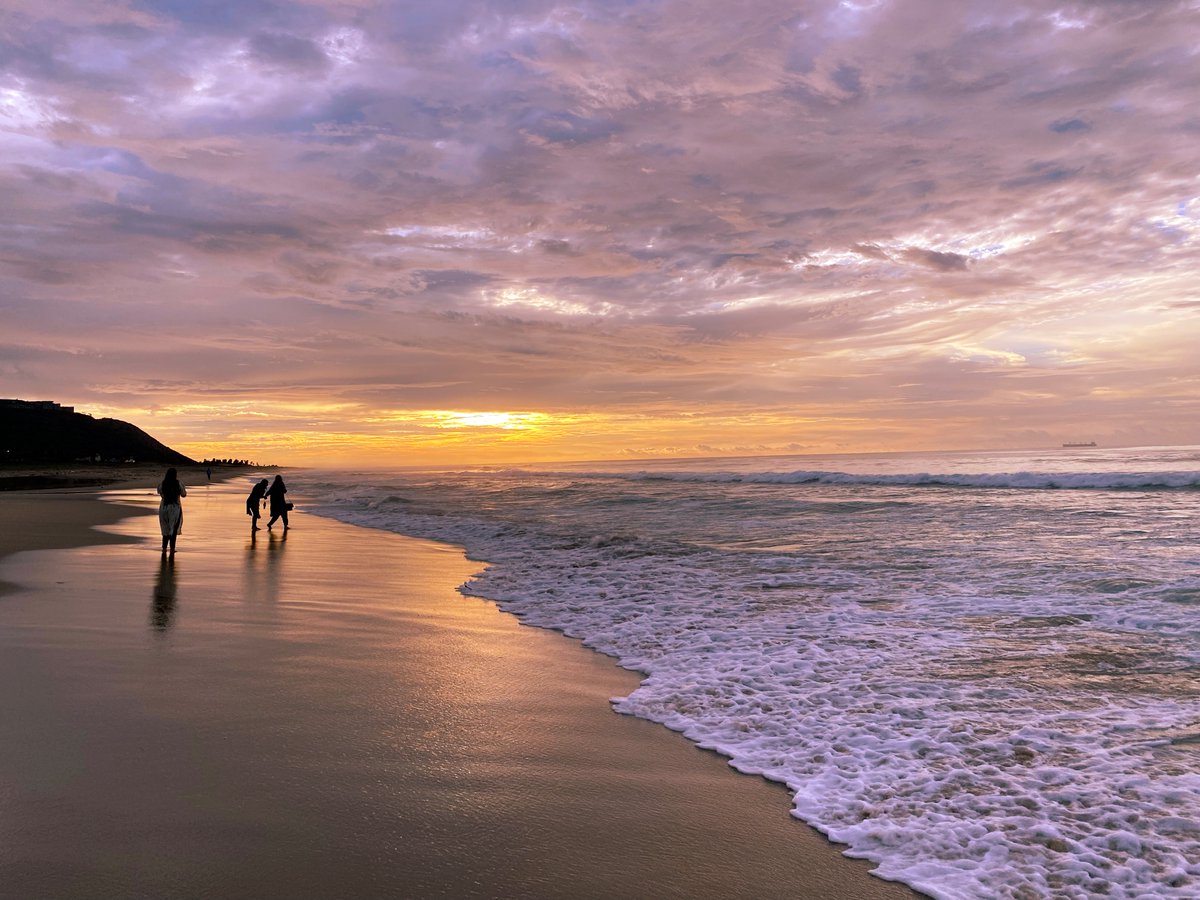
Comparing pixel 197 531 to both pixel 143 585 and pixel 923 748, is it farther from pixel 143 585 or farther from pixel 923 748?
pixel 923 748

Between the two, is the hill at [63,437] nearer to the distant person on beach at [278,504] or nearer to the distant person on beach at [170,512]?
the distant person on beach at [278,504]

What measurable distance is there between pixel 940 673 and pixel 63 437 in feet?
347

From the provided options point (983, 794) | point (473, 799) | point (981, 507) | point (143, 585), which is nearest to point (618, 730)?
point (473, 799)

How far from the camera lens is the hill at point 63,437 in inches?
3241

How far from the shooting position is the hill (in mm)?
82312

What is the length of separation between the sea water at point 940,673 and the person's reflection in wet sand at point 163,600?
4.29m

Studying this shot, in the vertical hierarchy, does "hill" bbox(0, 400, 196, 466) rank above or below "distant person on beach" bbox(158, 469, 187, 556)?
above

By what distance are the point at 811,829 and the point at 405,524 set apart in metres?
22.0

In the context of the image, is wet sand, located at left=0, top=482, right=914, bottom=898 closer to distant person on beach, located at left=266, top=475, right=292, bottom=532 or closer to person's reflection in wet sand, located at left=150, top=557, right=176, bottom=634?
person's reflection in wet sand, located at left=150, top=557, right=176, bottom=634

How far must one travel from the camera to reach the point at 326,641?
26.2 ft

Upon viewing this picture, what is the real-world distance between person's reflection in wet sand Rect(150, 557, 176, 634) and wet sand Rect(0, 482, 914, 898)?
4.6 inches

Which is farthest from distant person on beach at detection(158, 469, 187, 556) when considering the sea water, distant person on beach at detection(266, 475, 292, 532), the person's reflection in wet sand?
the sea water

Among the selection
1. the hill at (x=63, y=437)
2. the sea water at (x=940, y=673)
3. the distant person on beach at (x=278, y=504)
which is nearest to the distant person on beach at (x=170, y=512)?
the distant person on beach at (x=278, y=504)

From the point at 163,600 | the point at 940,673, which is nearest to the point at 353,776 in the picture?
the point at 940,673
